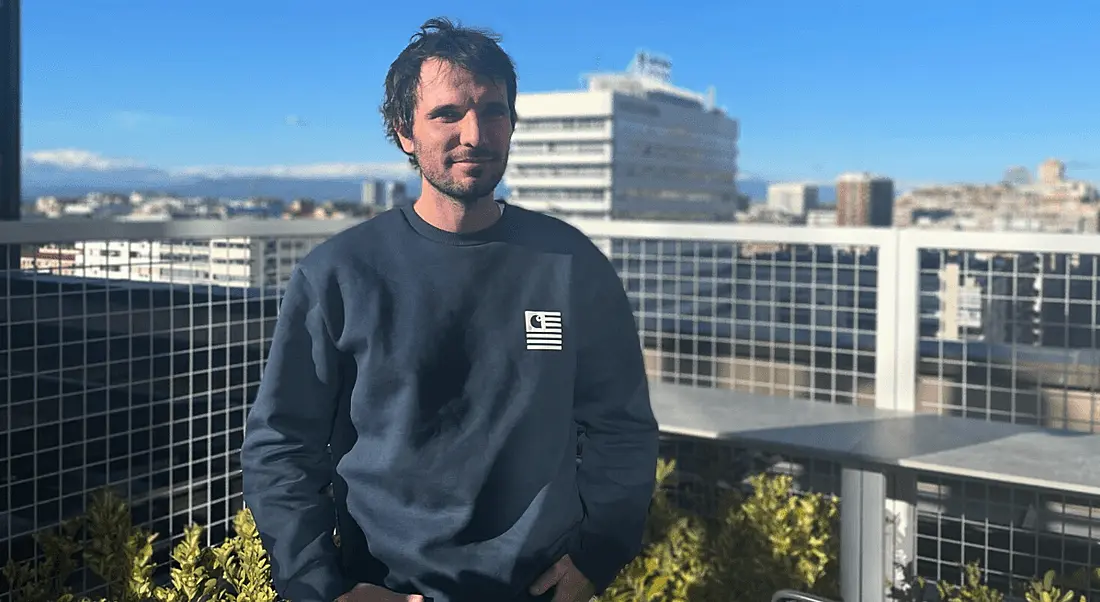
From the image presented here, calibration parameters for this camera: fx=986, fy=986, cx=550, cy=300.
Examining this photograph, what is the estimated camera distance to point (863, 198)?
201 feet

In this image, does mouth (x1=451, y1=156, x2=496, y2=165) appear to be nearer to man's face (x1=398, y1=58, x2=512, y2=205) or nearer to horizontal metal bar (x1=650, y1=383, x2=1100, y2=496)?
man's face (x1=398, y1=58, x2=512, y2=205)

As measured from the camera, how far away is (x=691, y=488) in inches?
154

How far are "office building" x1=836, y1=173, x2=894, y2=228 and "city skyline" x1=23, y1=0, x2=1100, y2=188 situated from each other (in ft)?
70.9

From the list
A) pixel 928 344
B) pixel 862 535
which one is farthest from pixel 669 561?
pixel 928 344

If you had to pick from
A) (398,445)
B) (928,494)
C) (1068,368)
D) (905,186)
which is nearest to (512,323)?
(398,445)

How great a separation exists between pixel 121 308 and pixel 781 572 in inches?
89.8

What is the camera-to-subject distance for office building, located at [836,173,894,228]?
60.8 metres

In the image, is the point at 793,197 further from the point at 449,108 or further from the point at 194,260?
the point at 449,108

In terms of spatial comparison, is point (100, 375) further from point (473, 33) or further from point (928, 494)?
point (928, 494)

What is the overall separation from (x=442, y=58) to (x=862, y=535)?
2.12 meters

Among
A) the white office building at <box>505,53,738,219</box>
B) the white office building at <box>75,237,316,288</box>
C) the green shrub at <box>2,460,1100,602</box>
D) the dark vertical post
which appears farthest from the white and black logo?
the white office building at <box>505,53,738,219</box>

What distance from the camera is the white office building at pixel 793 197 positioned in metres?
99.9

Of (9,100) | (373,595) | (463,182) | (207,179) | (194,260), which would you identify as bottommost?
(373,595)

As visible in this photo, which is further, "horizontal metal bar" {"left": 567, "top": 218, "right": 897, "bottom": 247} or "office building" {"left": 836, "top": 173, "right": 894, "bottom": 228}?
"office building" {"left": 836, "top": 173, "right": 894, "bottom": 228}
